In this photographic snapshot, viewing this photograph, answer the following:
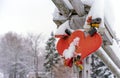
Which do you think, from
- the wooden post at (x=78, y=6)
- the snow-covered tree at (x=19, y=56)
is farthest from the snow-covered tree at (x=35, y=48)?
the wooden post at (x=78, y=6)

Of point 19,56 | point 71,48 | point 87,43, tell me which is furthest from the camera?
point 19,56

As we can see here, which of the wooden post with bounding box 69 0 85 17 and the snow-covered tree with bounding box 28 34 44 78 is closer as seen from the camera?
the wooden post with bounding box 69 0 85 17

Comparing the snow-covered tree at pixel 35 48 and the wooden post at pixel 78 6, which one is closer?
the wooden post at pixel 78 6

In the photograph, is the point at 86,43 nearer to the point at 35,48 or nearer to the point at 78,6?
the point at 78,6

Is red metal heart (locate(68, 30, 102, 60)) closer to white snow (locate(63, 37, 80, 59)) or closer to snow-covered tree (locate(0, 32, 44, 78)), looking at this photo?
white snow (locate(63, 37, 80, 59))

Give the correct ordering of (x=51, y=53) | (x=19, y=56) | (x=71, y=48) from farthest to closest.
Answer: (x=19, y=56), (x=51, y=53), (x=71, y=48)

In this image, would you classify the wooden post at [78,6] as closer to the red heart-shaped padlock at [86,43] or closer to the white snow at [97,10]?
the white snow at [97,10]

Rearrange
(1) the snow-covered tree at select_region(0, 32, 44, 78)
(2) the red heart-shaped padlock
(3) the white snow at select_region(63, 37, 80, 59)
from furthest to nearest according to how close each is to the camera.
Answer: (1) the snow-covered tree at select_region(0, 32, 44, 78), (3) the white snow at select_region(63, 37, 80, 59), (2) the red heart-shaped padlock

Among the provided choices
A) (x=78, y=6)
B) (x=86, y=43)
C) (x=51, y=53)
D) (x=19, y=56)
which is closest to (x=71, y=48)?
(x=86, y=43)

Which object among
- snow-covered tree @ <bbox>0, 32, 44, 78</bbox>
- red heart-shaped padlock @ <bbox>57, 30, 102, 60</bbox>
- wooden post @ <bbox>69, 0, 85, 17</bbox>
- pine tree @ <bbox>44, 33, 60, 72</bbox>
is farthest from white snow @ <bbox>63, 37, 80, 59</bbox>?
snow-covered tree @ <bbox>0, 32, 44, 78</bbox>

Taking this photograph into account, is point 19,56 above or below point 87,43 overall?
above

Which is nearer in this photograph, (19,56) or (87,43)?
(87,43)

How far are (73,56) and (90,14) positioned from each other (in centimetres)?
35

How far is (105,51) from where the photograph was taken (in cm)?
362
